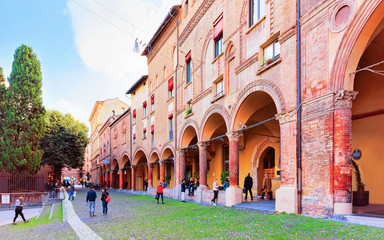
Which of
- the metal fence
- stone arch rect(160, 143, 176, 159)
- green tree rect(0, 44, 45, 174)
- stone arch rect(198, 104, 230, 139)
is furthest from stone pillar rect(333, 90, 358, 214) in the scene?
green tree rect(0, 44, 45, 174)

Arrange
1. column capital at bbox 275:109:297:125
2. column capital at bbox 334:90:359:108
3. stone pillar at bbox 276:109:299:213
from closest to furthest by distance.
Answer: column capital at bbox 334:90:359:108, stone pillar at bbox 276:109:299:213, column capital at bbox 275:109:297:125

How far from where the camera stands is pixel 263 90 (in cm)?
1177

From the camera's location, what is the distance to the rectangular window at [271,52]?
37.5 ft

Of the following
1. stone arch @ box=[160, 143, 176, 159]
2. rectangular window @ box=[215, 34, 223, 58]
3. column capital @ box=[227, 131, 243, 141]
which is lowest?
stone arch @ box=[160, 143, 176, 159]

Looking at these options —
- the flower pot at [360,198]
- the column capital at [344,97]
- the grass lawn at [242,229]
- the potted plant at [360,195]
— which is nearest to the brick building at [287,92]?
the column capital at [344,97]

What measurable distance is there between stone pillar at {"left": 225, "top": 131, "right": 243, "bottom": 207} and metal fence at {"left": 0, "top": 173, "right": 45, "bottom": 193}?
15580mm

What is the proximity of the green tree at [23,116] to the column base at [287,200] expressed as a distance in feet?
62.6

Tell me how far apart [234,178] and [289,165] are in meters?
4.31

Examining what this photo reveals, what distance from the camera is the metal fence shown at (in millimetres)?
20672

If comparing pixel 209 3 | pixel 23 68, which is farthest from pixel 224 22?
pixel 23 68

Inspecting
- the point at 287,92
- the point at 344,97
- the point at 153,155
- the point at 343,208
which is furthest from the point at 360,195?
the point at 153,155

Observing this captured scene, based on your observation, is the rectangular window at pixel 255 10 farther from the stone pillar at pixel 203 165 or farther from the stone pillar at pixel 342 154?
the stone pillar at pixel 203 165

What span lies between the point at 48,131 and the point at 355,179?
31.2 m

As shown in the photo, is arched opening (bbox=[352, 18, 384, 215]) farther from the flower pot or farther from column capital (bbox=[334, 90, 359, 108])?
column capital (bbox=[334, 90, 359, 108])
